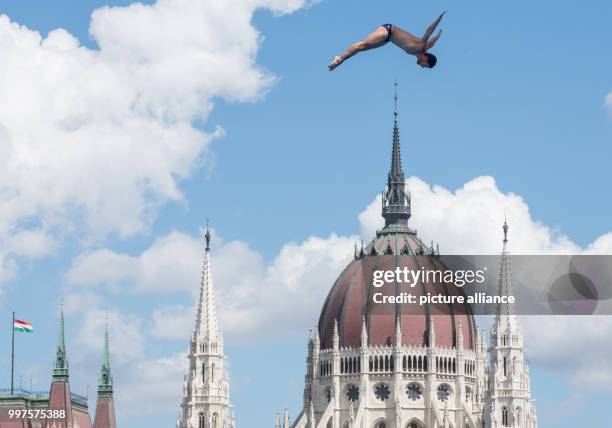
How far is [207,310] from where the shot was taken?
176 m

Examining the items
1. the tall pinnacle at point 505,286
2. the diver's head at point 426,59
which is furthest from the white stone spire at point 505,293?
the diver's head at point 426,59

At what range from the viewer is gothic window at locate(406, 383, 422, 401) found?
600 ft

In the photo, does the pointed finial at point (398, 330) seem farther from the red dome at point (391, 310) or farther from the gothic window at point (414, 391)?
the gothic window at point (414, 391)

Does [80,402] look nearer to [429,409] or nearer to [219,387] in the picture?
[219,387]

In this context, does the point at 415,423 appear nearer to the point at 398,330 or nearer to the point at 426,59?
the point at 398,330

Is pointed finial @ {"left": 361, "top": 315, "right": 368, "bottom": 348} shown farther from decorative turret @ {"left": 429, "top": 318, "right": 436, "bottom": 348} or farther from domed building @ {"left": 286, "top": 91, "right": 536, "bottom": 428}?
decorative turret @ {"left": 429, "top": 318, "right": 436, "bottom": 348}

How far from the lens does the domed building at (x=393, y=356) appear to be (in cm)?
18175

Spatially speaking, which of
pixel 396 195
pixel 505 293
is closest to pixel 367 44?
pixel 505 293

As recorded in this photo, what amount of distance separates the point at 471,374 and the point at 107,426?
132 ft

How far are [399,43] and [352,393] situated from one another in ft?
440

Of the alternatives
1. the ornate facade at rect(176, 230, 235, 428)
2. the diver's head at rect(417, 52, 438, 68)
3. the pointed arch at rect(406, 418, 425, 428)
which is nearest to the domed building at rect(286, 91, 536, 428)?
the pointed arch at rect(406, 418, 425, 428)

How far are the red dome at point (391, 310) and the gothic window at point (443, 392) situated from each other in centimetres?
441

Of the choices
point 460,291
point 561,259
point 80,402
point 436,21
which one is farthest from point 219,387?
point 436,21

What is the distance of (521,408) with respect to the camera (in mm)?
162375
